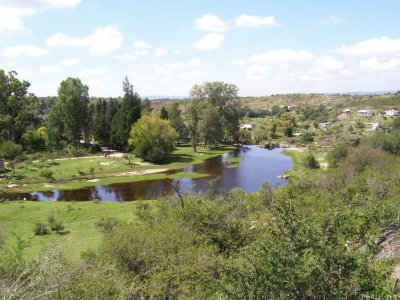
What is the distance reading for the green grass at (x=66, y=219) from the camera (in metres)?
27.6

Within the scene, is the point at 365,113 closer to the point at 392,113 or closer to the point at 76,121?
the point at 392,113

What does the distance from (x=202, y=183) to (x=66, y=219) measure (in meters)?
21.6

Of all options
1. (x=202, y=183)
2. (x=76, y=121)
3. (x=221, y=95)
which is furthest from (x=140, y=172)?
(x=221, y=95)

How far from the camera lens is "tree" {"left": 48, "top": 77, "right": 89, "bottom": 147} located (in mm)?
73375

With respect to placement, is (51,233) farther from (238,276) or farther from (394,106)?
(394,106)

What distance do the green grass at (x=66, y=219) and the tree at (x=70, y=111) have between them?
1365 inches

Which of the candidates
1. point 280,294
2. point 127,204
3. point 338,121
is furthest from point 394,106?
point 280,294

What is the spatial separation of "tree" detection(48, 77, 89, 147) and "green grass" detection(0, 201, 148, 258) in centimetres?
3467

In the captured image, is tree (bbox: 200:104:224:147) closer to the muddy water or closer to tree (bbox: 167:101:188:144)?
tree (bbox: 167:101:188:144)

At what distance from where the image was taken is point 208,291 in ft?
47.7

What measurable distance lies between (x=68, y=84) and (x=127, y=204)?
141 ft

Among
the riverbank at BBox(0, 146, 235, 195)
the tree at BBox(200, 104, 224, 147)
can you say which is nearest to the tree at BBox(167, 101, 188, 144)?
the tree at BBox(200, 104, 224, 147)

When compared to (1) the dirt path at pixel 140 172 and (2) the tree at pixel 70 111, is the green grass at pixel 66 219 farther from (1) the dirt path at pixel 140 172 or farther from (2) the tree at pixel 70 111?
(2) the tree at pixel 70 111

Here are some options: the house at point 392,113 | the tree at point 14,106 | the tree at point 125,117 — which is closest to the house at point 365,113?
the house at point 392,113
